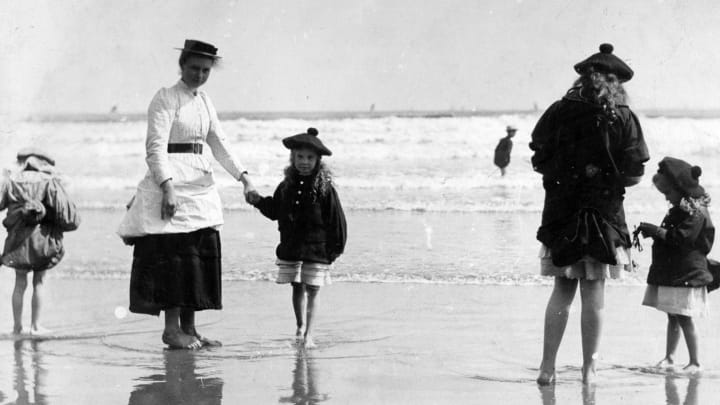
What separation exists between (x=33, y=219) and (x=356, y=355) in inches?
97.6

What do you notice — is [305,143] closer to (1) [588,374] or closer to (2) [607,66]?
(2) [607,66]

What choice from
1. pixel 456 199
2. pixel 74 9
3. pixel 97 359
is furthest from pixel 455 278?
pixel 74 9

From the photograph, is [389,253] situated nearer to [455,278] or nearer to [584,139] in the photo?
[455,278]

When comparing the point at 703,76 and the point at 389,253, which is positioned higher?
the point at 703,76

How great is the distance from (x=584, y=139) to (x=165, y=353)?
2616mm

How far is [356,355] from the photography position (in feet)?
19.2

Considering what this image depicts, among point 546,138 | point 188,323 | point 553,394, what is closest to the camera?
point 553,394

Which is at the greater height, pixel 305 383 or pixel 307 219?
pixel 307 219

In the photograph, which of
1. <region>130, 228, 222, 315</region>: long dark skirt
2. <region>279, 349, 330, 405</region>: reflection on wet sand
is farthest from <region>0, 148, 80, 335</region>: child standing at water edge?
<region>279, 349, 330, 405</region>: reflection on wet sand

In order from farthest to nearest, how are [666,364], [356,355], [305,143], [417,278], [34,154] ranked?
1. [417,278]
2. [34,154]
3. [305,143]
4. [356,355]
5. [666,364]

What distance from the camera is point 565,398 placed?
4.72 metres

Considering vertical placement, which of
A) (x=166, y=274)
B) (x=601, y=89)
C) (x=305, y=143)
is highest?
(x=601, y=89)

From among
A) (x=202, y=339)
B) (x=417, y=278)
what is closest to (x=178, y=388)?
(x=202, y=339)

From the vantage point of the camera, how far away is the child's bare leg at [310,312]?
20.4 feet
